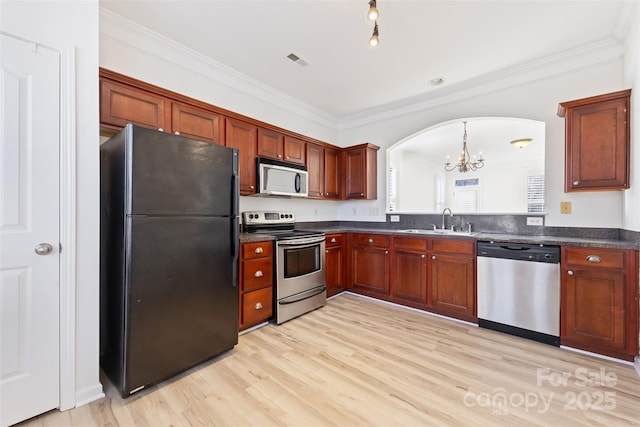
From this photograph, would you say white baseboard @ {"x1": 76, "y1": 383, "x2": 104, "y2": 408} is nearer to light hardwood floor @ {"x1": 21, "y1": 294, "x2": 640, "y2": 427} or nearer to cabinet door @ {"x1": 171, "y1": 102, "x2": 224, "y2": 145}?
light hardwood floor @ {"x1": 21, "y1": 294, "x2": 640, "y2": 427}

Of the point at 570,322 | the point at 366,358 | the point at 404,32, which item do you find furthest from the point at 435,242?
the point at 404,32

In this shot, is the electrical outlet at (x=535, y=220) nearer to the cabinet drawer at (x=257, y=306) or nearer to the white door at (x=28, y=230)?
the cabinet drawer at (x=257, y=306)

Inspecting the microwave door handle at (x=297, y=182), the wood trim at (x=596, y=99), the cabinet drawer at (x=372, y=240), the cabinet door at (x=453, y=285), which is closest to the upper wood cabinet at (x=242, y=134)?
the microwave door handle at (x=297, y=182)

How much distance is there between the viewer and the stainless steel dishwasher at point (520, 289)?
237cm

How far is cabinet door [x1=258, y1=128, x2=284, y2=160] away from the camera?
3.13 meters

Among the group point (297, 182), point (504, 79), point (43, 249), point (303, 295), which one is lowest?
point (303, 295)

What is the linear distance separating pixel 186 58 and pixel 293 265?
241 centimetres

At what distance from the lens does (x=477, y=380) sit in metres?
1.88

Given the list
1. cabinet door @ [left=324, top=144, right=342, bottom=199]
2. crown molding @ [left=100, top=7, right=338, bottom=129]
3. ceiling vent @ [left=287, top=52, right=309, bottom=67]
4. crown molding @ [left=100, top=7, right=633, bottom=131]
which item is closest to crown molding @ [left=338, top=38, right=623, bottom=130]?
crown molding @ [left=100, top=7, right=633, bottom=131]

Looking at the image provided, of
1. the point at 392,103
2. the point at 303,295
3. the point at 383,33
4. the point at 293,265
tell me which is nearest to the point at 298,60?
the point at 383,33

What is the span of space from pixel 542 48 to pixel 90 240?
4.13 m

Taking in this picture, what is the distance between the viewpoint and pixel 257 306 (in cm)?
265

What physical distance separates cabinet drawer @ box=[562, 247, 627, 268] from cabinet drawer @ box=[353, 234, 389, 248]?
1.72m

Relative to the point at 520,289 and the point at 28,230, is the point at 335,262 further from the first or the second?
the point at 28,230
